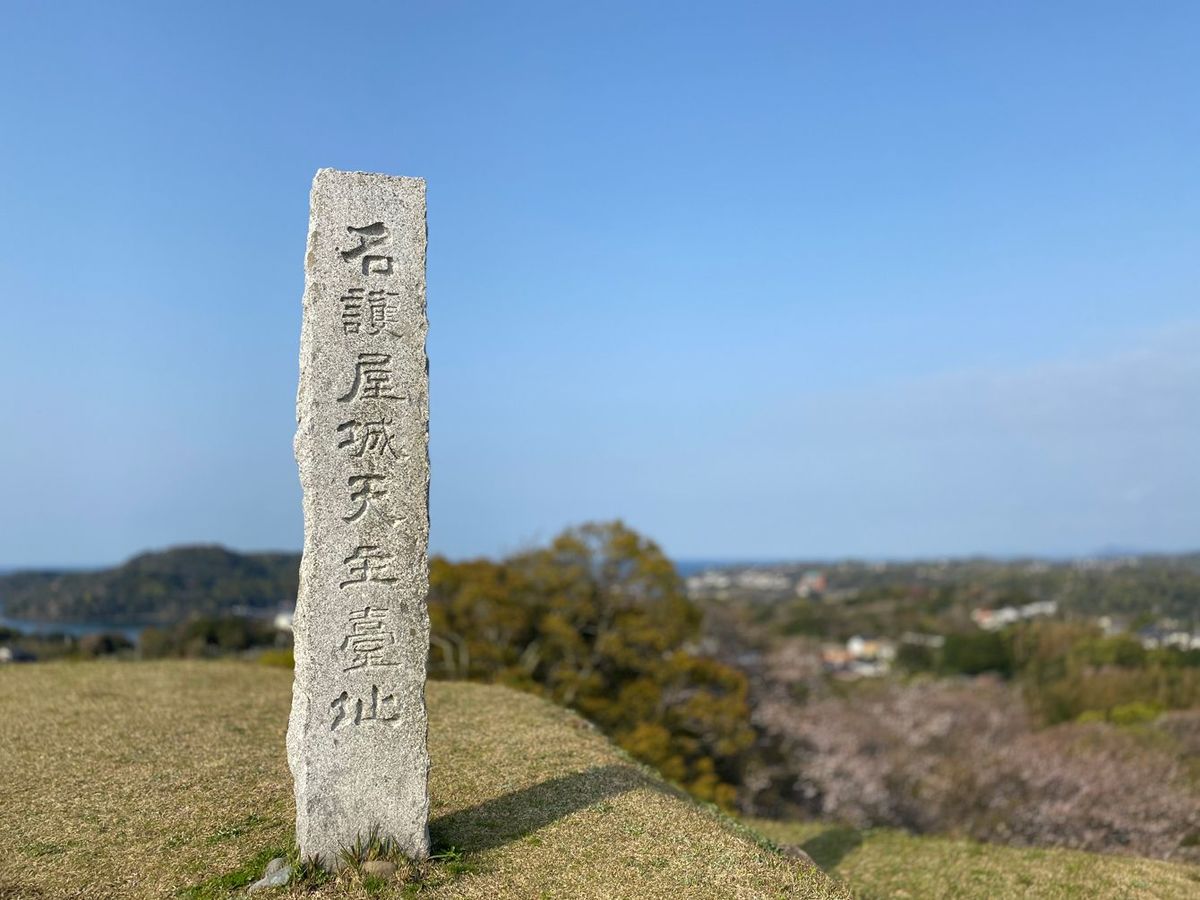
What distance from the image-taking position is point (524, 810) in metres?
7.21

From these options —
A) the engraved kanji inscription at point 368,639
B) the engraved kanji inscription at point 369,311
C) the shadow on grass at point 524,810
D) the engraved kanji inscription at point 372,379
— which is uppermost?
the engraved kanji inscription at point 369,311

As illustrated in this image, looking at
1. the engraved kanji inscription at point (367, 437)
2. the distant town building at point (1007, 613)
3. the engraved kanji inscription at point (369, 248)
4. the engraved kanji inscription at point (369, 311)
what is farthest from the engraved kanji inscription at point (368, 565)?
the distant town building at point (1007, 613)

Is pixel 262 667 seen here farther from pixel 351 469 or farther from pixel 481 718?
pixel 351 469

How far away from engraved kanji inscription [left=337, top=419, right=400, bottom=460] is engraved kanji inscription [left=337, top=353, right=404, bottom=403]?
161mm

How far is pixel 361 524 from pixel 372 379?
95 cm

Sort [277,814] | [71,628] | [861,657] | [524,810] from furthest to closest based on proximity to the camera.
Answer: [861,657], [71,628], [524,810], [277,814]

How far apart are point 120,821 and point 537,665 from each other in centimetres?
1247

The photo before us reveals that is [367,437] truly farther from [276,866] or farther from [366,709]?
[276,866]

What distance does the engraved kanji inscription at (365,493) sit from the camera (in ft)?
19.0

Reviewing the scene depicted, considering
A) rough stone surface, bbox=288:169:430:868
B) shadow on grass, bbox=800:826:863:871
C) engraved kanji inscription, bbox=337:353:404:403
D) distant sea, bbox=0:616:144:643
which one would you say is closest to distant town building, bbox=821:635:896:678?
distant sea, bbox=0:616:144:643

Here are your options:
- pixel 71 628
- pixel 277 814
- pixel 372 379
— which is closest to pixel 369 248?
pixel 372 379

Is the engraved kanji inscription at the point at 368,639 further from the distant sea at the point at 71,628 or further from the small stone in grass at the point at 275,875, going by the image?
the distant sea at the point at 71,628

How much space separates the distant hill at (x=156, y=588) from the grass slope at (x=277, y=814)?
16986 millimetres

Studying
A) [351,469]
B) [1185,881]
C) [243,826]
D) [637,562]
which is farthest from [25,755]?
[637,562]
